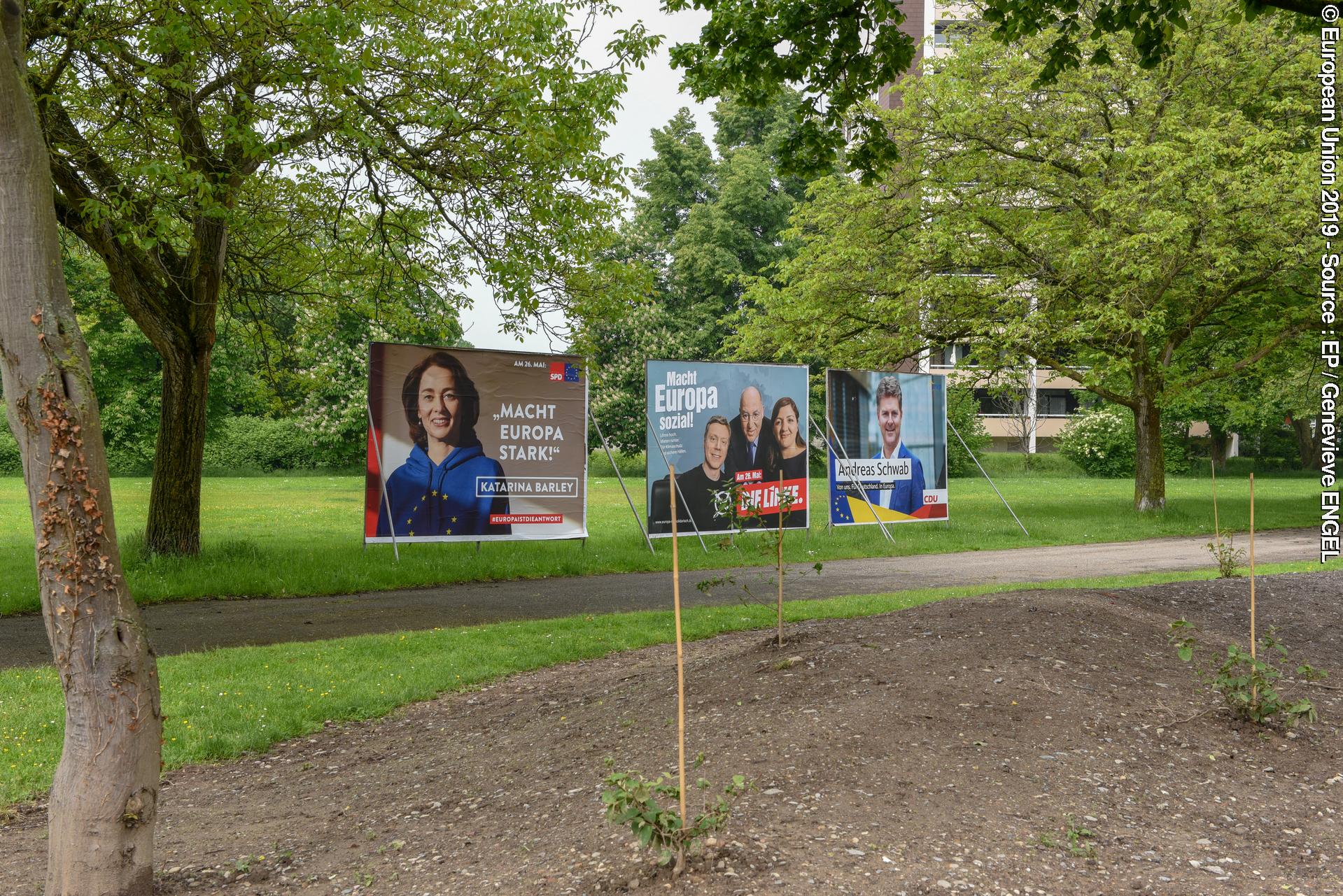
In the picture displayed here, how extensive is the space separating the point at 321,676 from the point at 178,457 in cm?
667

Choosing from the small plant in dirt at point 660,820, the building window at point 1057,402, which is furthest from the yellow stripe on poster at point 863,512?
the building window at point 1057,402

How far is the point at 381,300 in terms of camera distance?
14297 mm

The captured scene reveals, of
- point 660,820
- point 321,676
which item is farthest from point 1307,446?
point 660,820

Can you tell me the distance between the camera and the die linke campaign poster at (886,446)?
17891 mm

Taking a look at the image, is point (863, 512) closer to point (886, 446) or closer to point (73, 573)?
point (886, 446)

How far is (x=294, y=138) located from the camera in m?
11.6

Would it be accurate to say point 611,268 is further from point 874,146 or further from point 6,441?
point 6,441

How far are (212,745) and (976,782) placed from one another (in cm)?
445

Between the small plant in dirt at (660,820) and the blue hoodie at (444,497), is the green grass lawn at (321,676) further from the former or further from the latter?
the blue hoodie at (444,497)

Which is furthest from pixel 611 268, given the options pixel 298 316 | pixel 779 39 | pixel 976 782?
pixel 976 782

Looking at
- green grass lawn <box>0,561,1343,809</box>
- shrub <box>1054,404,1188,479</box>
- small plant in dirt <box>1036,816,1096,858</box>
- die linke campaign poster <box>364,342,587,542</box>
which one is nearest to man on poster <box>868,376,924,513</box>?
die linke campaign poster <box>364,342,587,542</box>

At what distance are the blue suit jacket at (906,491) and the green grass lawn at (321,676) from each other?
7.58 m

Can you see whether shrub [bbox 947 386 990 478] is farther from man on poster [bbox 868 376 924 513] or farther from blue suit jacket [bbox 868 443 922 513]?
man on poster [bbox 868 376 924 513]

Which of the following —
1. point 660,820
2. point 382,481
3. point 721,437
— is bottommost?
point 660,820
